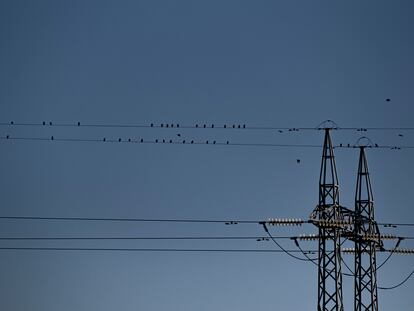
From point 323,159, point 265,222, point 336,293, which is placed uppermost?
point 323,159

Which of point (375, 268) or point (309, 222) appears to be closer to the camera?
point (309, 222)

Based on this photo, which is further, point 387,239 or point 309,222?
point 387,239

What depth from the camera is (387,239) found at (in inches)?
4208

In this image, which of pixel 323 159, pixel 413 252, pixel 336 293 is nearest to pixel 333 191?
pixel 323 159

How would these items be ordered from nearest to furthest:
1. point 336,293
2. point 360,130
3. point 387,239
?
1. point 336,293
2. point 360,130
3. point 387,239

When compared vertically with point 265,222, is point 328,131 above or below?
above

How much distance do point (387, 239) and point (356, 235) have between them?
6350mm

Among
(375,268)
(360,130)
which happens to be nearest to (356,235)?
(375,268)

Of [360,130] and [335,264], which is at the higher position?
[360,130]

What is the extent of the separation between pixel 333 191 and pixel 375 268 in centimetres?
1291

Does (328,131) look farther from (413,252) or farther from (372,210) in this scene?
(413,252)

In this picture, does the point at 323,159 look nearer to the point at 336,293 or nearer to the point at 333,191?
the point at 333,191

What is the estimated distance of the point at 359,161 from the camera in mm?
110125

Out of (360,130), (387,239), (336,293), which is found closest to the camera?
(336,293)
